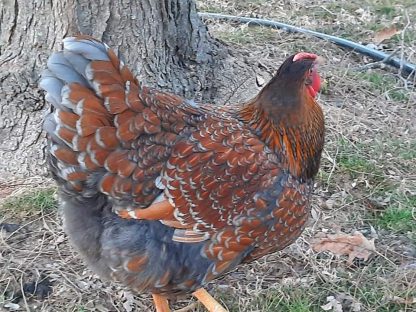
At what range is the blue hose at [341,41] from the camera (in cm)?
575

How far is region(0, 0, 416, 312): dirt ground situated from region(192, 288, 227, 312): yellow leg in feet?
0.38

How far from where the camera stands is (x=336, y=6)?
6820 mm

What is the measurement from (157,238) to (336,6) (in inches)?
180

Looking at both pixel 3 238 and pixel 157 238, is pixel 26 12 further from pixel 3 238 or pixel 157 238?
pixel 157 238

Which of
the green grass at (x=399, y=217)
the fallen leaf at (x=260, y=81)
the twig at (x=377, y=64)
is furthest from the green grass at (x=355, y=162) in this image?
the twig at (x=377, y=64)

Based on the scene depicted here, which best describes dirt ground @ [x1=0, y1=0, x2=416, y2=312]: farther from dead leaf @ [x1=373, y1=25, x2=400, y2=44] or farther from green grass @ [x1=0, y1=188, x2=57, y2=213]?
dead leaf @ [x1=373, y1=25, x2=400, y2=44]

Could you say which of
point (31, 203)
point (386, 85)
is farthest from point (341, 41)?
point (31, 203)

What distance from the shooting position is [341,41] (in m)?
6.02

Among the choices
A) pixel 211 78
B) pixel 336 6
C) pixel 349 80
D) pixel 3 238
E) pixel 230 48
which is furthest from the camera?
pixel 336 6

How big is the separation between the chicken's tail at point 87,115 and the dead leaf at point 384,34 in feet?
12.8

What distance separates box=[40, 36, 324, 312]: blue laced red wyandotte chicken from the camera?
114 inches

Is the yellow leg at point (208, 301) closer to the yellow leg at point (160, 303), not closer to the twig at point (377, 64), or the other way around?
the yellow leg at point (160, 303)

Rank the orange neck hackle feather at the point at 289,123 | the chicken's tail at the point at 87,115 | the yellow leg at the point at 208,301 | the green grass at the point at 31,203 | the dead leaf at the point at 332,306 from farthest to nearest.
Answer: the green grass at the point at 31,203
the dead leaf at the point at 332,306
the yellow leg at the point at 208,301
the orange neck hackle feather at the point at 289,123
the chicken's tail at the point at 87,115

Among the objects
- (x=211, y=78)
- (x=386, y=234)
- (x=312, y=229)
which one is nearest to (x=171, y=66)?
(x=211, y=78)
